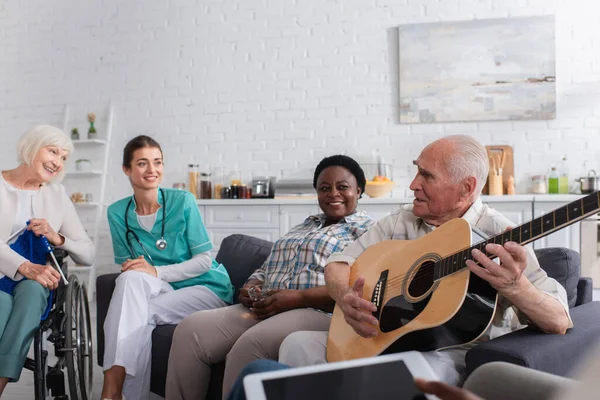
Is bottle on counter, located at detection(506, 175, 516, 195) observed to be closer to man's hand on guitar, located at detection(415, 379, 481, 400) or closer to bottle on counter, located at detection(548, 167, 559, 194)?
bottle on counter, located at detection(548, 167, 559, 194)

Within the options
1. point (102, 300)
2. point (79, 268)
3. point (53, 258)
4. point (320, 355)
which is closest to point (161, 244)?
point (102, 300)

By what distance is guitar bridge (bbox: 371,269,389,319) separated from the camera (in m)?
1.57

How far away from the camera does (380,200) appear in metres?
4.36

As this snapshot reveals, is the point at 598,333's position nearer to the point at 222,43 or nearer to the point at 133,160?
the point at 133,160

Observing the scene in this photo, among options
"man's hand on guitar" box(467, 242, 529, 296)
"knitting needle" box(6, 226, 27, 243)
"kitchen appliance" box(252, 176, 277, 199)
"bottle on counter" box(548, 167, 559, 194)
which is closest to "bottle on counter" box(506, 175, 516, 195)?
"bottle on counter" box(548, 167, 559, 194)

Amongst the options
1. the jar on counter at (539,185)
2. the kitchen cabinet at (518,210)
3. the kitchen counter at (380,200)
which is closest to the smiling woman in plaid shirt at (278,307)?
the kitchen counter at (380,200)

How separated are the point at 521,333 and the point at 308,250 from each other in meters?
0.93

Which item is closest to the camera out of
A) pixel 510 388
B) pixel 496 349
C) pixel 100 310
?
pixel 510 388

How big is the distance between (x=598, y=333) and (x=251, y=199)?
11.0 ft

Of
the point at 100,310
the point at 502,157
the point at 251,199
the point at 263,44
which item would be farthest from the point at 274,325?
the point at 263,44

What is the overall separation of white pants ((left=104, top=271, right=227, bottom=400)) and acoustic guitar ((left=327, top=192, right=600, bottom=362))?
2.91ft

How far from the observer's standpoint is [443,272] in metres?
1.41

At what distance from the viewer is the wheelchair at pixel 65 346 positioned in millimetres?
2076

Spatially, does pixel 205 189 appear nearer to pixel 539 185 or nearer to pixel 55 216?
pixel 55 216
